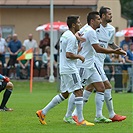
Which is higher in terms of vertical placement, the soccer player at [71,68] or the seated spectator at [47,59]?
the soccer player at [71,68]

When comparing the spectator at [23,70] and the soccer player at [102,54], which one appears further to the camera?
the spectator at [23,70]

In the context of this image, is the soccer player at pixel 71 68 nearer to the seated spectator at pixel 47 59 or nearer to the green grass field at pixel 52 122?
the green grass field at pixel 52 122

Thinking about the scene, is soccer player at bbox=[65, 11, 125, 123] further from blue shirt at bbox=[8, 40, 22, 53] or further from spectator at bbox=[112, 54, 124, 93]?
blue shirt at bbox=[8, 40, 22, 53]

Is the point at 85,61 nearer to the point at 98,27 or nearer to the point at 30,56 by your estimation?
the point at 98,27

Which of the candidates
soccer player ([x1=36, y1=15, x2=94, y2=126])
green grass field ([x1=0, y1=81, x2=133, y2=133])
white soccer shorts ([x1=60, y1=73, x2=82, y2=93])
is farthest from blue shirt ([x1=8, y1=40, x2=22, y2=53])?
white soccer shorts ([x1=60, y1=73, x2=82, y2=93])

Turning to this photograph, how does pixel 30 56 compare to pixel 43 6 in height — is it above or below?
below

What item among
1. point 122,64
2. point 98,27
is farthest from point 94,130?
point 122,64

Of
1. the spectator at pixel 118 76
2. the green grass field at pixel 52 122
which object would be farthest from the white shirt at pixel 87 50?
the spectator at pixel 118 76

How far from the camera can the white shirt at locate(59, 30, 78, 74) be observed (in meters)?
12.9

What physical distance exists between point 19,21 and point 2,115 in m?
25.3

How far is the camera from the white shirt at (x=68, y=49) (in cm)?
1286

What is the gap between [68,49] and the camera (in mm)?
12820

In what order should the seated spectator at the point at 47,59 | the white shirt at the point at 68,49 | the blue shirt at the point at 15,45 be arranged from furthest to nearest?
1. the blue shirt at the point at 15,45
2. the seated spectator at the point at 47,59
3. the white shirt at the point at 68,49

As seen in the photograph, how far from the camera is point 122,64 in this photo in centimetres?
2684
